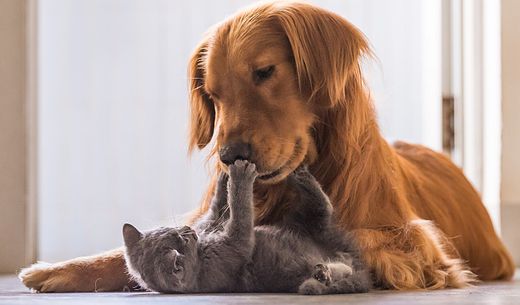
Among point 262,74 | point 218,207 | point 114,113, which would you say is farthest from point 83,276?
point 114,113

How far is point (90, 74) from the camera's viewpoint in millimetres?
3170

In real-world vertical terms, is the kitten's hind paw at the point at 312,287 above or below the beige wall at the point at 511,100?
below

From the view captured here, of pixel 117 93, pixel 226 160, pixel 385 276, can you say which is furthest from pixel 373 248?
pixel 117 93

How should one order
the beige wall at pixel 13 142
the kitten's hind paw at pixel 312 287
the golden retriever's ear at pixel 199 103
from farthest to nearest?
the beige wall at pixel 13 142 → the golden retriever's ear at pixel 199 103 → the kitten's hind paw at pixel 312 287

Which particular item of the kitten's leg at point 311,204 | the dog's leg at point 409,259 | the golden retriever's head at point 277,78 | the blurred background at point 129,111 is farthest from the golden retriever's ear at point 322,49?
the blurred background at point 129,111

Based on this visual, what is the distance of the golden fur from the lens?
202 cm

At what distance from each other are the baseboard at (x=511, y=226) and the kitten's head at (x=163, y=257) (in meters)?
1.45

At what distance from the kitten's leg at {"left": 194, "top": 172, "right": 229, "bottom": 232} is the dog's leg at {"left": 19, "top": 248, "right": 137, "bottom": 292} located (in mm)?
188

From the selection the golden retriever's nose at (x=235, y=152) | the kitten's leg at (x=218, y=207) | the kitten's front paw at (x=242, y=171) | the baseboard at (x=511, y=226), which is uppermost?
the golden retriever's nose at (x=235, y=152)

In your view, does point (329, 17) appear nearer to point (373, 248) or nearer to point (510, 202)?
point (373, 248)

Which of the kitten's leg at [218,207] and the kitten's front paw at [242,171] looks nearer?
the kitten's front paw at [242,171]

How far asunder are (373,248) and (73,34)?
150 cm

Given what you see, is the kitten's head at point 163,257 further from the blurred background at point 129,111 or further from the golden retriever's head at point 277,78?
the blurred background at point 129,111

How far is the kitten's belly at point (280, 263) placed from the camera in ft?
6.35
